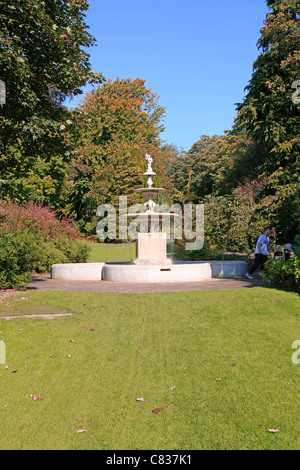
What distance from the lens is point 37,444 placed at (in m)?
3.95

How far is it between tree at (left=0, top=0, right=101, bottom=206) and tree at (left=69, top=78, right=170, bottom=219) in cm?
2790

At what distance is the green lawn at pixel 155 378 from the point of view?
4082 millimetres

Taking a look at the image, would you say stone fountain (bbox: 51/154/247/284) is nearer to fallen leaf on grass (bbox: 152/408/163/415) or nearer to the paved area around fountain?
the paved area around fountain

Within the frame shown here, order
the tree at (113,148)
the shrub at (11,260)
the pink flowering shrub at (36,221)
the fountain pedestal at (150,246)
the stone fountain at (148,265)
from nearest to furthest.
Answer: the shrub at (11,260)
the stone fountain at (148,265)
the fountain pedestal at (150,246)
the pink flowering shrub at (36,221)
the tree at (113,148)

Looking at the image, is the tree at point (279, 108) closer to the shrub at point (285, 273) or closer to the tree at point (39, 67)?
the shrub at point (285, 273)

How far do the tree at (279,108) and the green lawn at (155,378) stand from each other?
1561 cm

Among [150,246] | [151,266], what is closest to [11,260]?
[151,266]

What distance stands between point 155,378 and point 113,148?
40.4 m

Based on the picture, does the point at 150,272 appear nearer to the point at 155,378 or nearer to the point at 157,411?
the point at 155,378

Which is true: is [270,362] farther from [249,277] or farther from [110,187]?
[110,187]

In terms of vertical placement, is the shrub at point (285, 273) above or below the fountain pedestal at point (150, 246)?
below

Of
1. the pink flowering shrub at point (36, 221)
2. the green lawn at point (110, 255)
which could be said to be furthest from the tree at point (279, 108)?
the pink flowering shrub at point (36, 221)

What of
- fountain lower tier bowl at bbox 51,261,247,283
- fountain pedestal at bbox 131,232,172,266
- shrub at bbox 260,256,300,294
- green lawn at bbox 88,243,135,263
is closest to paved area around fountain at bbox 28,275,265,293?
fountain lower tier bowl at bbox 51,261,247,283

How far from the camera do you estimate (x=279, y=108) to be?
23312 millimetres
